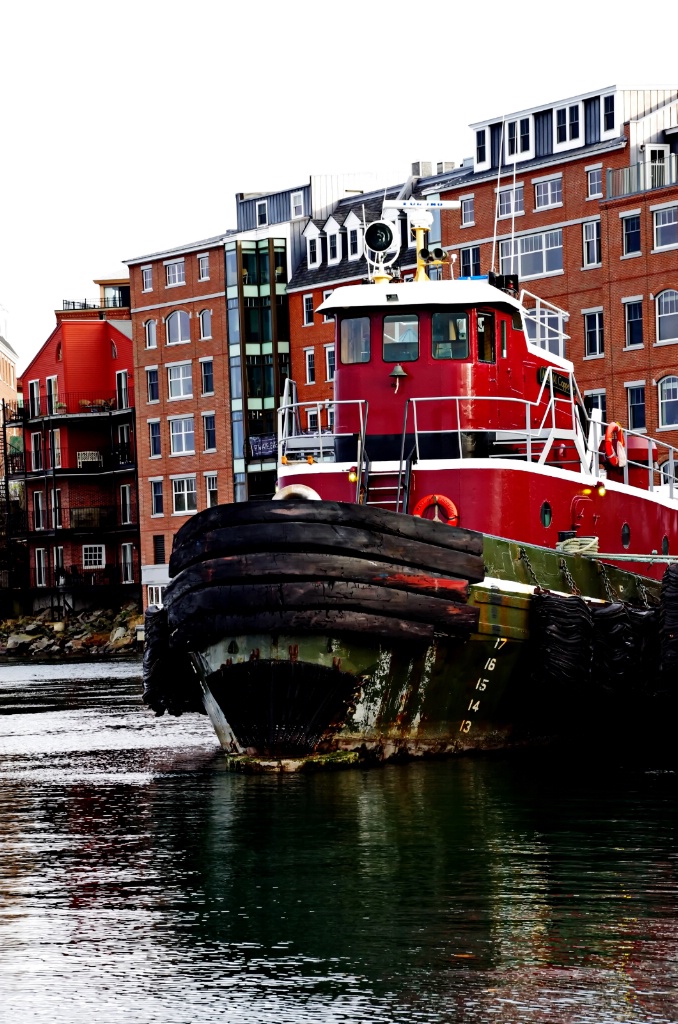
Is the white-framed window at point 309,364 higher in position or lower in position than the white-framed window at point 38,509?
higher

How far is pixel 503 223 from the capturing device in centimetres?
6712

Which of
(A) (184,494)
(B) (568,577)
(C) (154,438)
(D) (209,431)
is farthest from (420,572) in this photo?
(C) (154,438)

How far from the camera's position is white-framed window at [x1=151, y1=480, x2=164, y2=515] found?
84188 millimetres

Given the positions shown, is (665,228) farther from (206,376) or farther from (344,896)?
(344,896)

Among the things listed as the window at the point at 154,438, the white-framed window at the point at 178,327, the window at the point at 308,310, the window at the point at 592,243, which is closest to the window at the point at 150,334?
the white-framed window at the point at 178,327

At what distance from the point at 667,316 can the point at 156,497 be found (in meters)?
33.6

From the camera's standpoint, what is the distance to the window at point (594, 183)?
63.2 meters

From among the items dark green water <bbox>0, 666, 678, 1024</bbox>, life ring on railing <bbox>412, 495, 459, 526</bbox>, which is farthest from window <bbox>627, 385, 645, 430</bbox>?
dark green water <bbox>0, 666, 678, 1024</bbox>

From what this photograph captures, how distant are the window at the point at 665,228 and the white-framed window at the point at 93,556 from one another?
38.2 meters

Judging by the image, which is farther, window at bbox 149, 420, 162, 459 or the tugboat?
window at bbox 149, 420, 162, 459

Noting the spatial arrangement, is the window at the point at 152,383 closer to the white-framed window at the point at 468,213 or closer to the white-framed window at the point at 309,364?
the white-framed window at the point at 309,364

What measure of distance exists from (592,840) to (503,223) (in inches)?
2171

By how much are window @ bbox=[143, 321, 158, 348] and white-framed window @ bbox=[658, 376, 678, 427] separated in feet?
111

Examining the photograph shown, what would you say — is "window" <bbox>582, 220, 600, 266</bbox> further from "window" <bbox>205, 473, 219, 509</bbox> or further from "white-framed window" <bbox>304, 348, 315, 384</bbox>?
"window" <bbox>205, 473, 219, 509</bbox>
